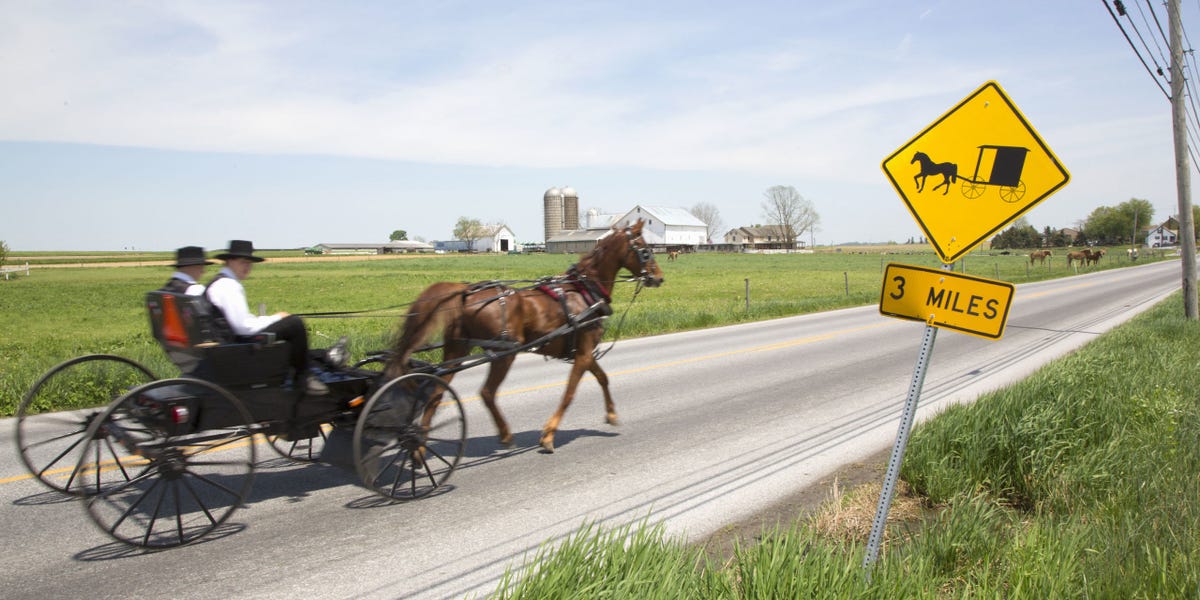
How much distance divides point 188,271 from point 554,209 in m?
136

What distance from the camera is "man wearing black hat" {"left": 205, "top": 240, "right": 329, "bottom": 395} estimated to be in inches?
191

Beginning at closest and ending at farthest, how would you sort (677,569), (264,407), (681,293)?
(677,569) → (264,407) → (681,293)

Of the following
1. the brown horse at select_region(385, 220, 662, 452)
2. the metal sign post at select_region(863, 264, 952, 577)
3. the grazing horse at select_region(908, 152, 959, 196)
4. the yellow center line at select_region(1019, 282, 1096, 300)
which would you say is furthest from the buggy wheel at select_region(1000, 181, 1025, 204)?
the yellow center line at select_region(1019, 282, 1096, 300)

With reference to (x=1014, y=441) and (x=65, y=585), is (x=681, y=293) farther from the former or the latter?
(x=65, y=585)

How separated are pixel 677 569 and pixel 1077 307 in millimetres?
24867

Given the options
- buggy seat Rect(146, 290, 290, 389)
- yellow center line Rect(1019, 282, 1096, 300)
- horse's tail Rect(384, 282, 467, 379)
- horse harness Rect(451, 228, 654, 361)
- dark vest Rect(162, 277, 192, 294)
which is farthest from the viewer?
yellow center line Rect(1019, 282, 1096, 300)

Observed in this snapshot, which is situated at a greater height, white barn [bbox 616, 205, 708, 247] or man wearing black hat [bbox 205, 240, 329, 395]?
white barn [bbox 616, 205, 708, 247]

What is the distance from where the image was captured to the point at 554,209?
460 feet

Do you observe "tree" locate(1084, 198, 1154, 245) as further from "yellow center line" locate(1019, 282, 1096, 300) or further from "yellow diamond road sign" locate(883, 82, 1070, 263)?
"yellow diamond road sign" locate(883, 82, 1070, 263)

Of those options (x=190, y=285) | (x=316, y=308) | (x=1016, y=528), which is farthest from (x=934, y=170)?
(x=316, y=308)

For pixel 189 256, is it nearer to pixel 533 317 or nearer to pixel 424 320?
pixel 424 320

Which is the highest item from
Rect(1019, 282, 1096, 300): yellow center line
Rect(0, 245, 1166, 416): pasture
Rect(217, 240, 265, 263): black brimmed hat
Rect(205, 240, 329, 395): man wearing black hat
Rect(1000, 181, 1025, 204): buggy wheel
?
Rect(1000, 181, 1025, 204): buggy wheel

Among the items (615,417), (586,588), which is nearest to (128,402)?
(586,588)

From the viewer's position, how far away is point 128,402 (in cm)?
445
